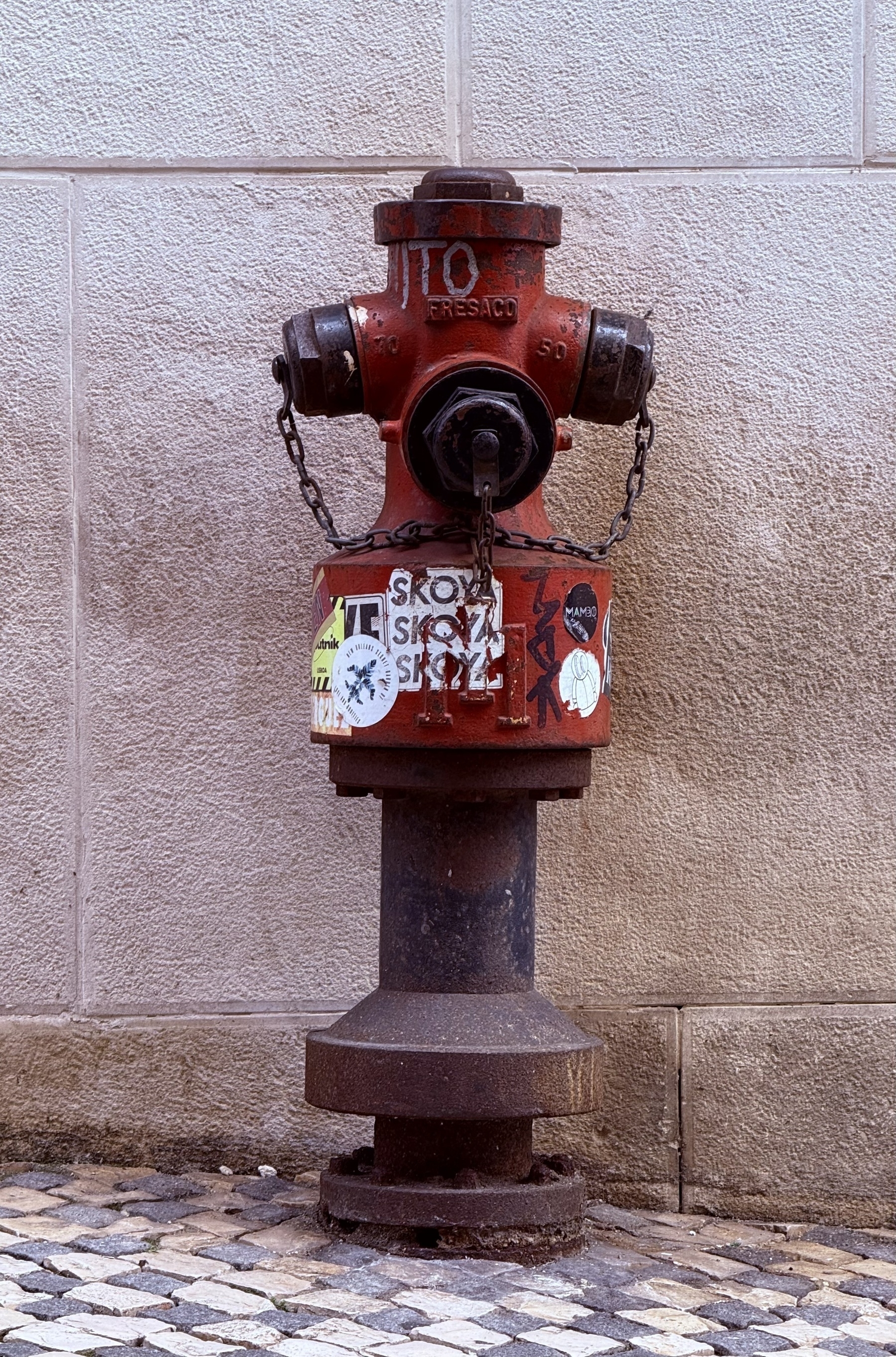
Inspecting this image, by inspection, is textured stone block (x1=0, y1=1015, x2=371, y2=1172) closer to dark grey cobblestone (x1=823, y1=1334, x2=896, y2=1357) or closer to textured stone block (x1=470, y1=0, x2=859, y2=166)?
dark grey cobblestone (x1=823, y1=1334, x2=896, y2=1357)

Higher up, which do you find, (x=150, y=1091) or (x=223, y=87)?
(x=223, y=87)

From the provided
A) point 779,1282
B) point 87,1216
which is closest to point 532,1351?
point 779,1282

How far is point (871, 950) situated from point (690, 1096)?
514mm

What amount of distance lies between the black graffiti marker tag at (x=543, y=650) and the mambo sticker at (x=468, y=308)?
473 mm

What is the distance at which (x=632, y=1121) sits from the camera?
3.56 m

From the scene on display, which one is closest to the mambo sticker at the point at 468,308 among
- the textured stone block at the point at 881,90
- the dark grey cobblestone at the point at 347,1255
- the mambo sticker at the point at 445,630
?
the mambo sticker at the point at 445,630

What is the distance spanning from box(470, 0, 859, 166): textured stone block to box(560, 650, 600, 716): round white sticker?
4.24 feet

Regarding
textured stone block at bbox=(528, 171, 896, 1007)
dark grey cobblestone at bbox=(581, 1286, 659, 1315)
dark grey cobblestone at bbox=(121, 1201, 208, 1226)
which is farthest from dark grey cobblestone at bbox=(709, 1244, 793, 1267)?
dark grey cobblestone at bbox=(121, 1201, 208, 1226)

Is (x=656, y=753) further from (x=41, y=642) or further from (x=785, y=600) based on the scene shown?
(x=41, y=642)

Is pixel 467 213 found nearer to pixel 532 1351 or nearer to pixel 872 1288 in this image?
pixel 532 1351

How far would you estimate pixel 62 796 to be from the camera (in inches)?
141

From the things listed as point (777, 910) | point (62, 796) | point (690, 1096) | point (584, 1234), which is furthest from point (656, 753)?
point (62, 796)

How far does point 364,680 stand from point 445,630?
0.62 ft

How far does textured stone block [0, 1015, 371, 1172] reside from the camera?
140 inches
